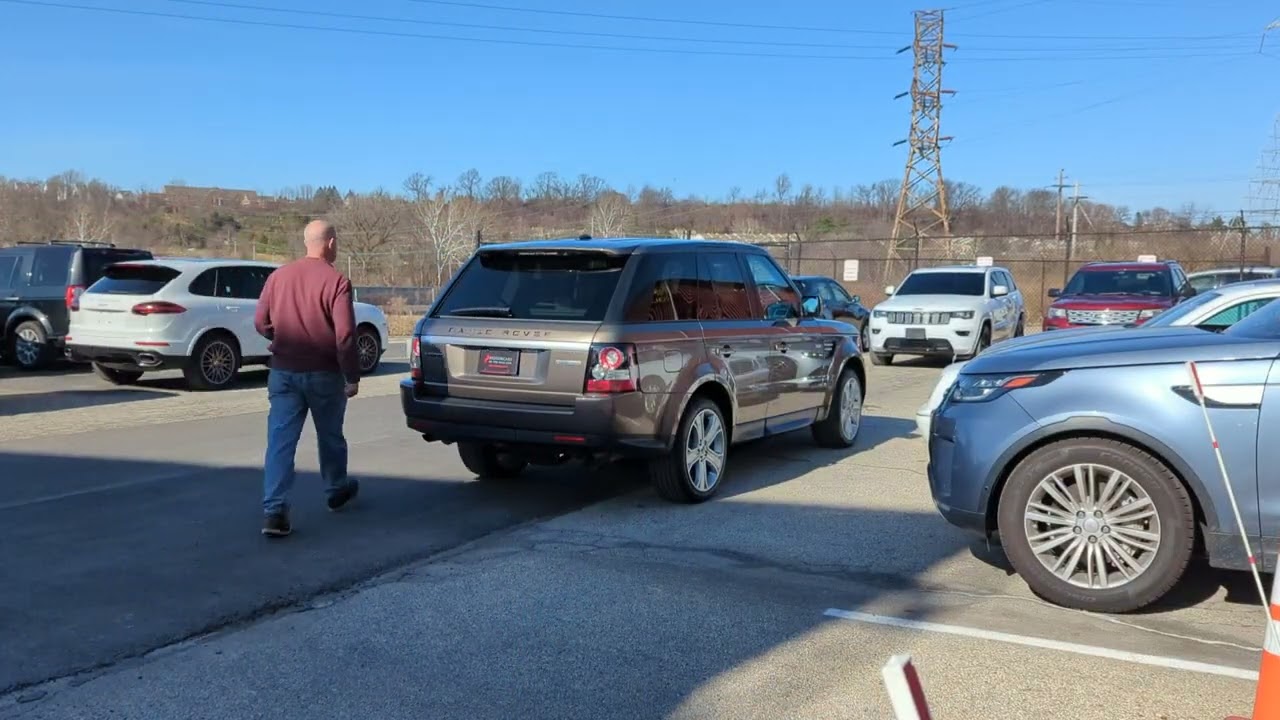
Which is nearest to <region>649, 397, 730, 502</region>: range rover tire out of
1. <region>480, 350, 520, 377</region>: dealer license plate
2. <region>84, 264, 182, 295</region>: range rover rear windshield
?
<region>480, 350, 520, 377</region>: dealer license plate

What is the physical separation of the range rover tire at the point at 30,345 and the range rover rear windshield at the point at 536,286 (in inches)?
438

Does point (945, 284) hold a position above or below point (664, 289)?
above

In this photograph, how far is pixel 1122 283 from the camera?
1741cm

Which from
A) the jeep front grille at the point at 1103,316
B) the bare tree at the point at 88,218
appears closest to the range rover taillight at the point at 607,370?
the jeep front grille at the point at 1103,316

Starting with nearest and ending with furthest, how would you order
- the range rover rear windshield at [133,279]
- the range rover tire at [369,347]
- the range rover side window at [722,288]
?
the range rover side window at [722,288] → the range rover rear windshield at [133,279] → the range rover tire at [369,347]

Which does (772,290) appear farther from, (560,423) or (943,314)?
(943,314)

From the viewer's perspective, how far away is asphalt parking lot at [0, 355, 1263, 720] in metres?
3.72

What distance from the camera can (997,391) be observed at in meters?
5.01

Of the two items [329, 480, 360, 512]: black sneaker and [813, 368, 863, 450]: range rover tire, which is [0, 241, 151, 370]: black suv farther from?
[813, 368, 863, 450]: range rover tire

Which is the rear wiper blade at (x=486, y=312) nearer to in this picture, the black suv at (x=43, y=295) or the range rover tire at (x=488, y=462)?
the range rover tire at (x=488, y=462)

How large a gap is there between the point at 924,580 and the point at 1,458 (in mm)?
7392

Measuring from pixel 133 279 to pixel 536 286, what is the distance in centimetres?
880

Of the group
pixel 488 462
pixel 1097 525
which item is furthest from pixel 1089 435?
pixel 488 462

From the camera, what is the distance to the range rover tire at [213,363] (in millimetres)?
13031
